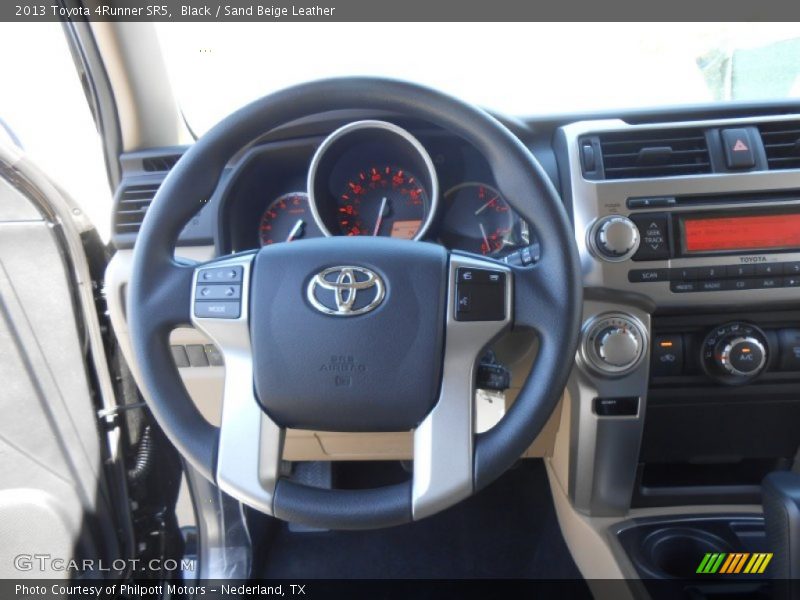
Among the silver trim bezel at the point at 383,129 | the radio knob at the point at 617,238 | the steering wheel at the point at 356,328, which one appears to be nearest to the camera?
the steering wheel at the point at 356,328

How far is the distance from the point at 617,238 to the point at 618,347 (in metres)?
0.20

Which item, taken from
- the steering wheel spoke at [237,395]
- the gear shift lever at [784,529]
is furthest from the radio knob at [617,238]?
the steering wheel spoke at [237,395]

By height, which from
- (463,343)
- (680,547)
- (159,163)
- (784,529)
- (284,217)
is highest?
(159,163)

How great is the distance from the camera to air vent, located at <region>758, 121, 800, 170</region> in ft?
3.72

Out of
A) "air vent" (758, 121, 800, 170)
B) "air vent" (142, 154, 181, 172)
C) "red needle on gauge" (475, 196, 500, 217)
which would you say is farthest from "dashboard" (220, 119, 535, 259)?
"air vent" (758, 121, 800, 170)

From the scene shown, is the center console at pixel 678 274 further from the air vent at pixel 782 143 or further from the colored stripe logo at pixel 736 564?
the colored stripe logo at pixel 736 564

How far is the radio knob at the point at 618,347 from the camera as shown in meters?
1.08

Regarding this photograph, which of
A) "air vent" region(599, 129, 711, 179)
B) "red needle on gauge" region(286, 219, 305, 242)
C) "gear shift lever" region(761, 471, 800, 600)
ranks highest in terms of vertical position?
"air vent" region(599, 129, 711, 179)

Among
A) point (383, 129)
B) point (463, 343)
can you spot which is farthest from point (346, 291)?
point (383, 129)

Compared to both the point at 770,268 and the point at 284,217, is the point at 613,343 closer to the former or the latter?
the point at 770,268

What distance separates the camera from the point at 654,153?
1.12 metres

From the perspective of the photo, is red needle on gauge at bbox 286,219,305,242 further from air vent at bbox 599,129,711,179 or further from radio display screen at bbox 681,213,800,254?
radio display screen at bbox 681,213,800,254

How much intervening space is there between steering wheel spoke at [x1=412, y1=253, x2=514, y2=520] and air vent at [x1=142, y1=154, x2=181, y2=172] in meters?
0.79

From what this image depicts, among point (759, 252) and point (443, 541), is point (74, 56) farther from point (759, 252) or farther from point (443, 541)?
point (443, 541)
